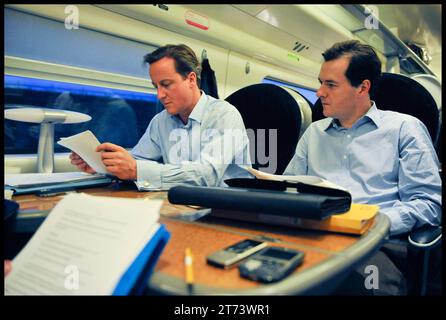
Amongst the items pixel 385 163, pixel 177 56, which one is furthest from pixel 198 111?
pixel 385 163

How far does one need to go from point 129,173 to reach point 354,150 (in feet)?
3.08

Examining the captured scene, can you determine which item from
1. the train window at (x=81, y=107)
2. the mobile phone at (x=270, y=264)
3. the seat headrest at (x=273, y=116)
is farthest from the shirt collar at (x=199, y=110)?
the mobile phone at (x=270, y=264)

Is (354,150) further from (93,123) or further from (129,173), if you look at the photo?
(93,123)

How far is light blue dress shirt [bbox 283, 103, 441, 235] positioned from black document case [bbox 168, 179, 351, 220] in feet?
1.56

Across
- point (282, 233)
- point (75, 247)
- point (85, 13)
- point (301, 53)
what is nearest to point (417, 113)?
point (282, 233)

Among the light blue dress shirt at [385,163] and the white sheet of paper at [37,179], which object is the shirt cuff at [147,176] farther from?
the light blue dress shirt at [385,163]

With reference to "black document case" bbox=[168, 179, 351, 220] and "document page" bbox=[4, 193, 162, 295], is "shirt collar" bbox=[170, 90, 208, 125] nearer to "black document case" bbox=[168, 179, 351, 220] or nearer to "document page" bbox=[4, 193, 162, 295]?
"black document case" bbox=[168, 179, 351, 220]

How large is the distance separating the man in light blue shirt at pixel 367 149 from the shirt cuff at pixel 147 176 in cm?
68

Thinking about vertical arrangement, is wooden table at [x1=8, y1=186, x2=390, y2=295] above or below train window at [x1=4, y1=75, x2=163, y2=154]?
below

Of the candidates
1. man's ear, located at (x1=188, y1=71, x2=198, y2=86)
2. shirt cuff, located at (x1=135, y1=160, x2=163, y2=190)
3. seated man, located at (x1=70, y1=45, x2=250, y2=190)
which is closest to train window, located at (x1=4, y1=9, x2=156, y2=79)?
seated man, located at (x1=70, y1=45, x2=250, y2=190)

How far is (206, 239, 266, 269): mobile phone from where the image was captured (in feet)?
1.62

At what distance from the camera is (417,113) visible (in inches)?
54.7

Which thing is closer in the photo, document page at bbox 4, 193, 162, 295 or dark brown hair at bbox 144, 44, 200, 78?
document page at bbox 4, 193, 162, 295

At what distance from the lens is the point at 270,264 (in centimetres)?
48
